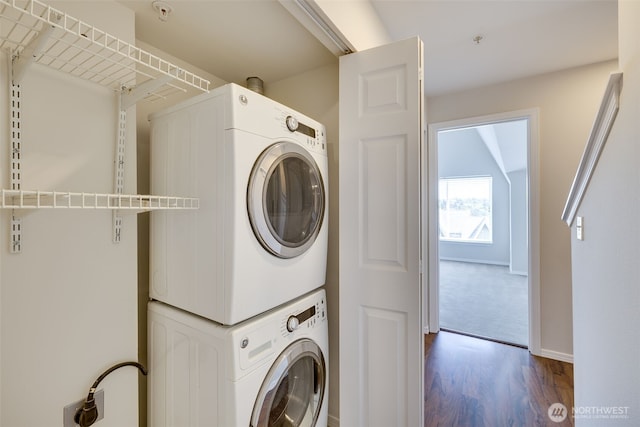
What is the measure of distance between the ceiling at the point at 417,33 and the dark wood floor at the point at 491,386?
2422 mm

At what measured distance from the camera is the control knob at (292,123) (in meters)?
1.25

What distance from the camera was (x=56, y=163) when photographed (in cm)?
100

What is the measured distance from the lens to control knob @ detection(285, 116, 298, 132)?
1251 mm

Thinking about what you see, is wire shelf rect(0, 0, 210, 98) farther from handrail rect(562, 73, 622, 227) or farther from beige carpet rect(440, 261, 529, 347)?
beige carpet rect(440, 261, 529, 347)

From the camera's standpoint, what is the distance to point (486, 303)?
3.88 metres

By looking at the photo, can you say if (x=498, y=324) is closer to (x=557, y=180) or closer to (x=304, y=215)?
(x=557, y=180)

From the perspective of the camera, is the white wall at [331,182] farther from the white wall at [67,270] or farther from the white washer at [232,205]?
the white wall at [67,270]

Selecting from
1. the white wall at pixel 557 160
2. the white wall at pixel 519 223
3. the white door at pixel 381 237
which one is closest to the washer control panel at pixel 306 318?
the white door at pixel 381 237

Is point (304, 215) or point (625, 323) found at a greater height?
point (304, 215)

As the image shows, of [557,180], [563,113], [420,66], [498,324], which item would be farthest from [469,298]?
[420,66]

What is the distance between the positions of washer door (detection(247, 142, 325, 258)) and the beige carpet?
256 centimetres

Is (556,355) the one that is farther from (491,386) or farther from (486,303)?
(486,303)

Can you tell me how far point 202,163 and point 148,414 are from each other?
124 centimetres

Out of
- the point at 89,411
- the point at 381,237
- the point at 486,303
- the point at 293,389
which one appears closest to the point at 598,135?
the point at 381,237
